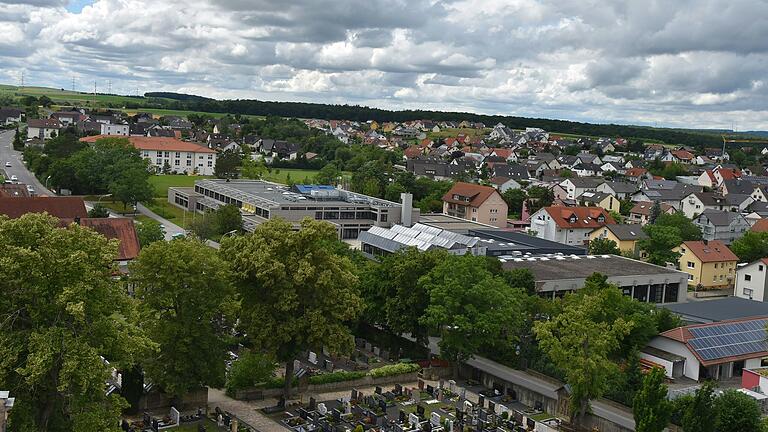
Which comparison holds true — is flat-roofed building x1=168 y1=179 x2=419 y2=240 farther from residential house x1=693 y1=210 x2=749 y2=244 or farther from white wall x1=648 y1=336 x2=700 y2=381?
white wall x1=648 y1=336 x2=700 y2=381

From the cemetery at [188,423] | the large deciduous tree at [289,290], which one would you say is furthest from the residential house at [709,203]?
the cemetery at [188,423]

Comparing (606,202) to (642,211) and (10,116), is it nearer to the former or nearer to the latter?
(642,211)

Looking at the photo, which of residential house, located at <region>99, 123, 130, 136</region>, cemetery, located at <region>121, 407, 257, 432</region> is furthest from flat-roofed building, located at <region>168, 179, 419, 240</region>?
residential house, located at <region>99, 123, 130, 136</region>

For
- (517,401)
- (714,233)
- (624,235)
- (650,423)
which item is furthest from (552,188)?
(650,423)

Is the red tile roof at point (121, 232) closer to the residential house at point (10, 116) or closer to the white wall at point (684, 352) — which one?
the white wall at point (684, 352)

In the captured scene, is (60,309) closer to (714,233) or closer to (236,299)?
(236,299)
